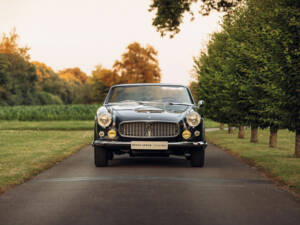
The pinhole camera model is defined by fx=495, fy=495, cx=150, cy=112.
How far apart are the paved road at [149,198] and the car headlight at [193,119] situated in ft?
2.99

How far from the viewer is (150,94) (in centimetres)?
1131

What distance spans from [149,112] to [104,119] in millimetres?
923

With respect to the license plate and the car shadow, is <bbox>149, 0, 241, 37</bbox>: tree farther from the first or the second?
the license plate

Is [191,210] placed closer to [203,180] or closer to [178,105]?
[203,180]

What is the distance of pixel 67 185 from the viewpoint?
7.68m

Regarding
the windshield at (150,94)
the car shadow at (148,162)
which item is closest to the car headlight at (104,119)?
the car shadow at (148,162)

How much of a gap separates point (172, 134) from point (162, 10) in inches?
416

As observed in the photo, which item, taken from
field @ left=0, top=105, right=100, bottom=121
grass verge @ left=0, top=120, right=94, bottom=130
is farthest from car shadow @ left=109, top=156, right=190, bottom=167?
field @ left=0, top=105, right=100, bottom=121

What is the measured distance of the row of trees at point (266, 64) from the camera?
10.3 metres

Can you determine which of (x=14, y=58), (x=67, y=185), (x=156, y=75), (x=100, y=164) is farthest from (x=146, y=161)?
(x=14, y=58)

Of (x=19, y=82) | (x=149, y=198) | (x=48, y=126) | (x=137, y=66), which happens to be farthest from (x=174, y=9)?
(x=19, y=82)

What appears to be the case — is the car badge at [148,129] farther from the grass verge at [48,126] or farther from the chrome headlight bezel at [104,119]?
the grass verge at [48,126]

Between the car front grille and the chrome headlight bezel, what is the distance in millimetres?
270

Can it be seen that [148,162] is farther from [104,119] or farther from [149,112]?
[104,119]
